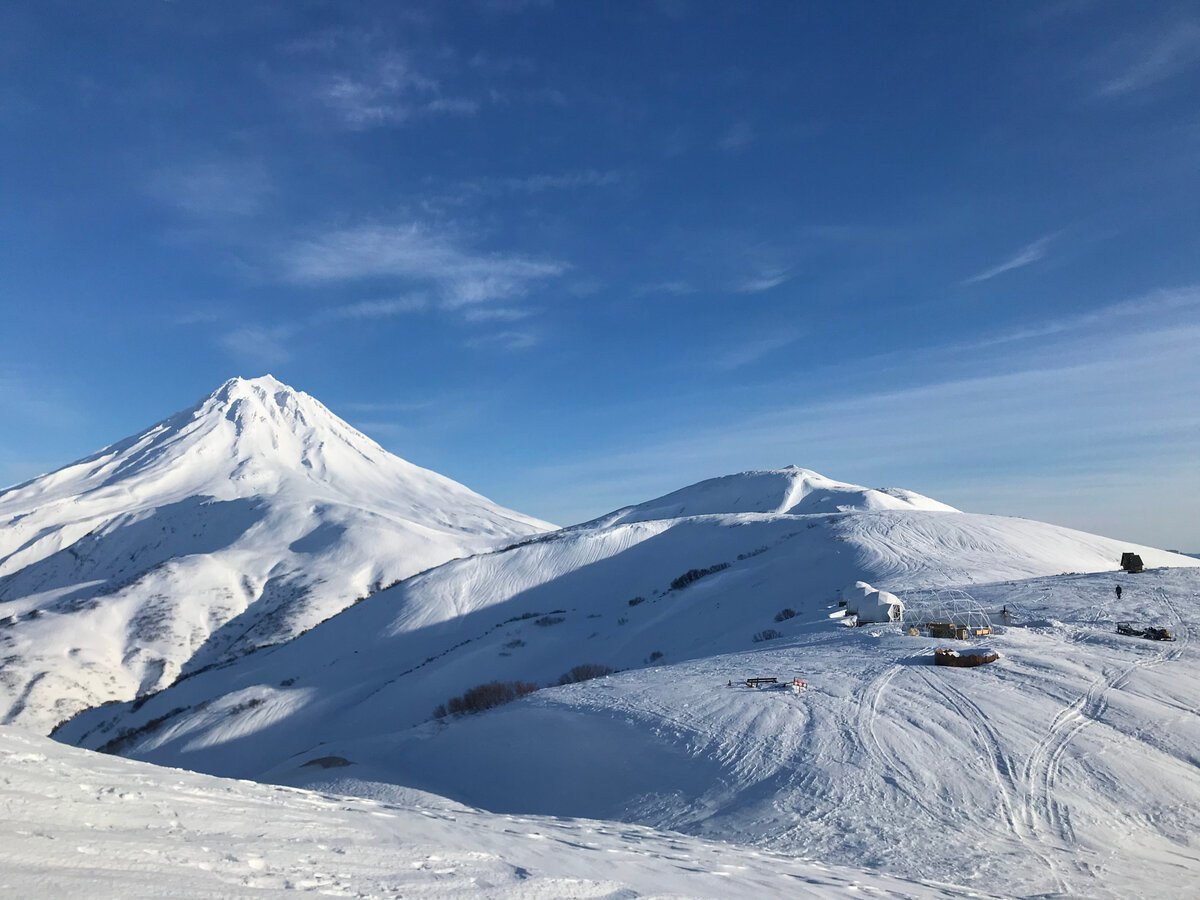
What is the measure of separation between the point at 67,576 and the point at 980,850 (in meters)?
172

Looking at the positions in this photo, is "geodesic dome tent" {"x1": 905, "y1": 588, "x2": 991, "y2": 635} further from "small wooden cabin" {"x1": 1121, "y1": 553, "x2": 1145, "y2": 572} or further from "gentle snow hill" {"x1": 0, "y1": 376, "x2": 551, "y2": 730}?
"gentle snow hill" {"x1": 0, "y1": 376, "x2": 551, "y2": 730}

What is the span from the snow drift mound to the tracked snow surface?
146 ft

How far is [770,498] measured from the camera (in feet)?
366

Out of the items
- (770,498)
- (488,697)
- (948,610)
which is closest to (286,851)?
(488,697)

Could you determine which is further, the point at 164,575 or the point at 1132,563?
the point at 164,575

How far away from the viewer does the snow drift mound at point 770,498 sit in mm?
100375

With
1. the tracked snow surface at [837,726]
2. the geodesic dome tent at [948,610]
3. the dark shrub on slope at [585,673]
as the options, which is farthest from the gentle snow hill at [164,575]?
the geodesic dome tent at [948,610]

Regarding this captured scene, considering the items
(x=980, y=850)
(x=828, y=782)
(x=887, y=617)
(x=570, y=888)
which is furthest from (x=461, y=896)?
(x=887, y=617)

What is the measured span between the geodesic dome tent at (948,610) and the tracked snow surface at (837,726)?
85 cm

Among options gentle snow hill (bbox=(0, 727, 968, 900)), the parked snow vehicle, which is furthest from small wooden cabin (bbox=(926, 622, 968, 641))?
gentle snow hill (bbox=(0, 727, 968, 900))

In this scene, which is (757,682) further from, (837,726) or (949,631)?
(949,631)

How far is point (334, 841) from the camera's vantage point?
7.07 meters

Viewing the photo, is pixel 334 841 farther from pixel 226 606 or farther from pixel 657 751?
pixel 226 606

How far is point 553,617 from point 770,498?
62.2m
